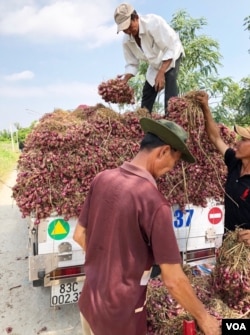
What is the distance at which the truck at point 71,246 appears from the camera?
257 centimetres

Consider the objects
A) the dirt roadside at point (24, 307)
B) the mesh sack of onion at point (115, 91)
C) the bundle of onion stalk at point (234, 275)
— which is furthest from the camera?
the dirt roadside at point (24, 307)

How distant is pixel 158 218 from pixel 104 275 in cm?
40

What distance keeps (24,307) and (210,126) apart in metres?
2.67

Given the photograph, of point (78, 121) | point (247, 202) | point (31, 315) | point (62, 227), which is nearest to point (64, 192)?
point (62, 227)

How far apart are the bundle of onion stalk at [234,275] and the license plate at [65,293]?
129 centimetres

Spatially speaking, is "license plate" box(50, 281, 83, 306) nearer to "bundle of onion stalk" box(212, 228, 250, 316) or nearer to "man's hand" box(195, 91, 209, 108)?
"bundle of onion stalk" box(212, 228, 250, 316)

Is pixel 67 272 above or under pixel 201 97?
under

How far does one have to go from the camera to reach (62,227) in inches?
102

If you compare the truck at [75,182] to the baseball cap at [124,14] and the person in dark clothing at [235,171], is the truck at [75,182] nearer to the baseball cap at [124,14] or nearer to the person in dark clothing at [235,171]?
the person in dark clothing at [235,171]

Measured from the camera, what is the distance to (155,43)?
3.42 metres

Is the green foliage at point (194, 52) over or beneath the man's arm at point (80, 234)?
over

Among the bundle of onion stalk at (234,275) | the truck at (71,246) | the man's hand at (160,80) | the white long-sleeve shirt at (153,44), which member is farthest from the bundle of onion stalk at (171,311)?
the white long-sleeve shirt at (153,44)

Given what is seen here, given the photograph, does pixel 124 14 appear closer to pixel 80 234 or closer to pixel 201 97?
pixel 201 97

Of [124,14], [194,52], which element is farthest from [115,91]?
[194,52]
